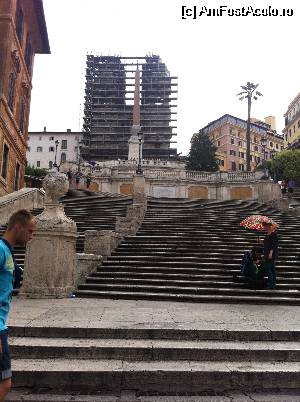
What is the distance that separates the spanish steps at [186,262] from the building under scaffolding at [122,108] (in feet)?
229

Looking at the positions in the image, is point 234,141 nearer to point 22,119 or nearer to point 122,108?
point 122,108

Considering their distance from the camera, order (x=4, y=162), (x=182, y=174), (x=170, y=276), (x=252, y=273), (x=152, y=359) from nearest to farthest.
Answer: (x=152, y=359), (x=252, y=273), (x=170, y=276), (x=4, y=162), (x=182, y=174)

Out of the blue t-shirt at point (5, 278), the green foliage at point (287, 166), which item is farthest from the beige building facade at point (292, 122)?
the blue t-shirt at point (5, 278)

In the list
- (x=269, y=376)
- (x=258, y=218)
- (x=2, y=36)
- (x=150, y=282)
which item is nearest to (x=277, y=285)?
(x=258, y=218)

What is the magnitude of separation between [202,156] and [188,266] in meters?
53.9

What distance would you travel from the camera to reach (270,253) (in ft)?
28.8

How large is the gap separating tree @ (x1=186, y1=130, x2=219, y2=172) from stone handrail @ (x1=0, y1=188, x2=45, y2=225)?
147 ft

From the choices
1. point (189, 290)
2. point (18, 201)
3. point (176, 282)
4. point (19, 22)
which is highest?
point (19, 22)

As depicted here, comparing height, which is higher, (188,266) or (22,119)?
(22,119)

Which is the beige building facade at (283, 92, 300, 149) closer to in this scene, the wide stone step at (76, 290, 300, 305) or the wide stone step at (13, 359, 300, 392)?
the wide stone step at (76, 290, 300, 305)

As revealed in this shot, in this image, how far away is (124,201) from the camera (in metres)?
22.9

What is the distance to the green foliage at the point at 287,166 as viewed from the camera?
4725 cm

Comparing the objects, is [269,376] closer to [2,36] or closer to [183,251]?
[183,251]

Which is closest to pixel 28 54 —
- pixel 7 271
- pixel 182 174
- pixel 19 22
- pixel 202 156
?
pixel 19 22
